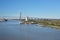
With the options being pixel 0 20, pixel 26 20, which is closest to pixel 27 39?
pixel 26 20

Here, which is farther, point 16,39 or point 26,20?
point 26,20

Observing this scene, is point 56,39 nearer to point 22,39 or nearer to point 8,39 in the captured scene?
point 22,39

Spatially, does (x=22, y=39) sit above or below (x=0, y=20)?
above

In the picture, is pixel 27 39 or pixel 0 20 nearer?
pixel 27 39

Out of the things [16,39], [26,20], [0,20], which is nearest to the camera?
[16,39]

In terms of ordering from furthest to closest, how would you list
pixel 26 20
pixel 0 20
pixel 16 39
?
pixel 0 20, pixel 26 20, pixel 16 39

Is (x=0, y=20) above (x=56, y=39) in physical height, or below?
Result: below

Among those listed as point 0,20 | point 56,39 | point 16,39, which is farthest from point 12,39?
point 0,20

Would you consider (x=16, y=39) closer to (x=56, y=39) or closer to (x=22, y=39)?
(x=22, y=39)

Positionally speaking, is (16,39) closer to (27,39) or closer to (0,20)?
(27,39)
